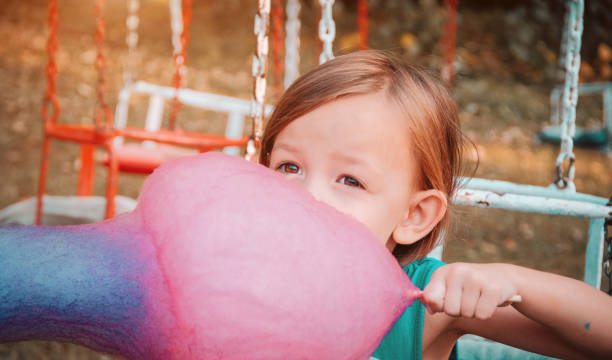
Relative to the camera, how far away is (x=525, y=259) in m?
2.75

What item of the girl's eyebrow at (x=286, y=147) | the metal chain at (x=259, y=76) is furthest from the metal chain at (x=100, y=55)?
the girl's eyebrow at (x=286, y=147)

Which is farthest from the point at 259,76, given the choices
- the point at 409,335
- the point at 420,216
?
the point at 409,335

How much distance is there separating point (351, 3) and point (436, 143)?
6562 millimetres

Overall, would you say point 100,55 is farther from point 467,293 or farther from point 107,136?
point 467,293

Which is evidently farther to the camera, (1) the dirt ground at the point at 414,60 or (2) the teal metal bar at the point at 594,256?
(1) the dirt ground at the point at 414,60

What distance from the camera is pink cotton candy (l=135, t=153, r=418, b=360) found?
432mm

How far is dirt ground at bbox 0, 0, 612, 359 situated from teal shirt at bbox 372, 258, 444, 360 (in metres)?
1.92

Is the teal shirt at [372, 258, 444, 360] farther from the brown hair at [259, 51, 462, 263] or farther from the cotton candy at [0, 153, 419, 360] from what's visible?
the cotton candy at [0, 153, 419, 360]

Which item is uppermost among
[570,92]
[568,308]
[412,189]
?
[570,92]

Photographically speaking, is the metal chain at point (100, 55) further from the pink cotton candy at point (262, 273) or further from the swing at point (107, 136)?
the pink cotton candy at point (262, 273)

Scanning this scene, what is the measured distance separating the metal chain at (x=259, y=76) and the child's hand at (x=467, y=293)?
15.3 inches

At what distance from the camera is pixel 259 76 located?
87 cm

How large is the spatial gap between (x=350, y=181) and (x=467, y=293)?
190 millimetres

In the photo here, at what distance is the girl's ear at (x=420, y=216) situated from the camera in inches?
29.5
